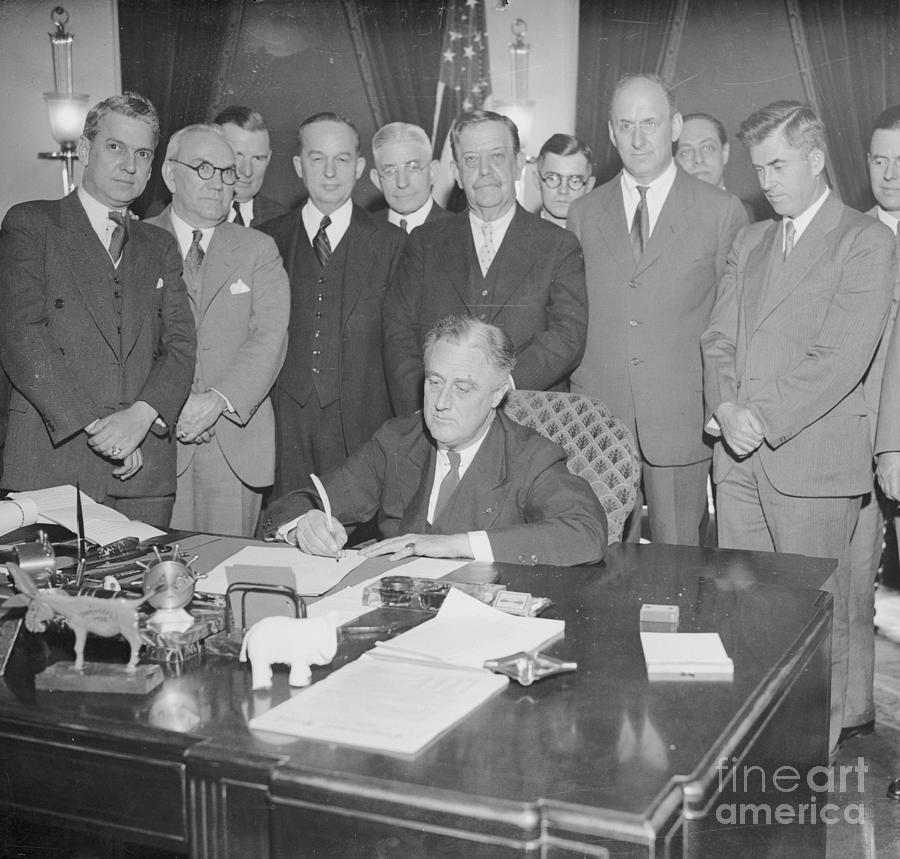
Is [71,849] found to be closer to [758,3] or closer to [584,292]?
[584,292]

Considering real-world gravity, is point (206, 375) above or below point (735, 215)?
below

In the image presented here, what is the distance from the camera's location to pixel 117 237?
3.78 m

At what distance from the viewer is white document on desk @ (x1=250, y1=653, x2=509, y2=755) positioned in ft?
5.30

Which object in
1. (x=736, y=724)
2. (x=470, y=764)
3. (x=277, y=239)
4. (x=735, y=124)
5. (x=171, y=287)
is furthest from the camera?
(x=735, y=124)

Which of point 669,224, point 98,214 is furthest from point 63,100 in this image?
point 669,224

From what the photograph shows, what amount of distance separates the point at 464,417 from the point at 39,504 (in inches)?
45.6

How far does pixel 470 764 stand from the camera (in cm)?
153

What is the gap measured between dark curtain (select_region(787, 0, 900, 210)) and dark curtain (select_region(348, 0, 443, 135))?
214 centimetres

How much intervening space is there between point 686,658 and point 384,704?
0.53 m

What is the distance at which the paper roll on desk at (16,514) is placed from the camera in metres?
2.87

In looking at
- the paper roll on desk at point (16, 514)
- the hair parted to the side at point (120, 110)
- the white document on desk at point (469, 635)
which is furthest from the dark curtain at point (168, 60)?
the white document on desk at point (469, 635)

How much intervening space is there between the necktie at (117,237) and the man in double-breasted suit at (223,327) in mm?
355

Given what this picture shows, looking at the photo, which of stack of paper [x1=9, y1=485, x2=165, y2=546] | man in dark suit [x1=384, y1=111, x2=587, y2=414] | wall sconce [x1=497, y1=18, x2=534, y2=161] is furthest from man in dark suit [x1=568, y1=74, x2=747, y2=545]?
wall sconce [x1=497, y1=18, x2=534, y2=161]

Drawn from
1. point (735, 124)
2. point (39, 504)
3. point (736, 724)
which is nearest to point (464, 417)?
point (39, 504)
